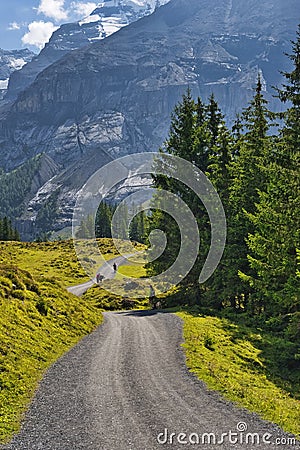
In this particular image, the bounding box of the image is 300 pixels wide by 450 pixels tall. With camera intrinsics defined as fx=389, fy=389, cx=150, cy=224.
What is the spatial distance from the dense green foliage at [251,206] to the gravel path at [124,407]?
735 cm

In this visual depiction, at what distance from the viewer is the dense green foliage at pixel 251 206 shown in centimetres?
2048

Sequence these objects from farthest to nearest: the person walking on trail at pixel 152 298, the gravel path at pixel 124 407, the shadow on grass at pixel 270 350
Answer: the person walking on trail at pixel 152 298, the shadow on grass at pixel 270 350, the gravel path at pixel 124 407

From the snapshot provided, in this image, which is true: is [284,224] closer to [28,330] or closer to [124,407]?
[124,407]

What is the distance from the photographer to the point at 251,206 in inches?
1107

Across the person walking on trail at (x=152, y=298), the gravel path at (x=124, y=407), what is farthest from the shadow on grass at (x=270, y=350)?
→ the person walking on trail at (x=152, y=298)

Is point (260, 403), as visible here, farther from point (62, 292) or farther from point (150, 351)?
point (62, 292)

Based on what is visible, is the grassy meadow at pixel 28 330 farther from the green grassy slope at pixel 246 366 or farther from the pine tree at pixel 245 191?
the pine tree at pixel 245 191

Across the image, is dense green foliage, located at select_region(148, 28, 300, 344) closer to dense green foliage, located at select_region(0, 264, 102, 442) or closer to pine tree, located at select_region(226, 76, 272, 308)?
pine tree, located at select_region(226, 76, 272, 308)

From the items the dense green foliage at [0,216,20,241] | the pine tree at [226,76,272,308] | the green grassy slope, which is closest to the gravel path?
the green grassy slope

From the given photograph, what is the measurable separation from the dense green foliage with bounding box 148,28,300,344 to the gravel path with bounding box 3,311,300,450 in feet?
24.1

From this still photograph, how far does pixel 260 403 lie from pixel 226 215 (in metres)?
19.2

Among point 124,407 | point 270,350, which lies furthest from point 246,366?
point 124,407

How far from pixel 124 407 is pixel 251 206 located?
19286 mm

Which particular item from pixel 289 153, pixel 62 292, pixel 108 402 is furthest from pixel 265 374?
pixel 62 292
